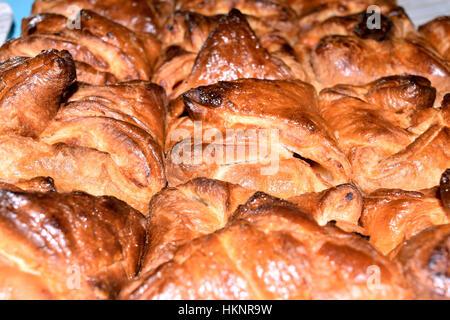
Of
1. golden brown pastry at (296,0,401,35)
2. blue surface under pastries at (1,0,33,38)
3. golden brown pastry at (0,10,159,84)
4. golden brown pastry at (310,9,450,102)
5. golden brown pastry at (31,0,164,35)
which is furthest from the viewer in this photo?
blue surface under pastries at (1,0,33,38)

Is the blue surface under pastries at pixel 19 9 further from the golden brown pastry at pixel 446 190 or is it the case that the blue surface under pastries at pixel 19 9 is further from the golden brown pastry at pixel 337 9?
the golden brown pastry at pixel 446 190

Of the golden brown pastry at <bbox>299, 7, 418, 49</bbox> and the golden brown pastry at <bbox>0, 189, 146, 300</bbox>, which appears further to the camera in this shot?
the golden brown pastry at <bbox>299, 7, 418, 49</bbox>

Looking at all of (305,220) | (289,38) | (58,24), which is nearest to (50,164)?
(305,220)

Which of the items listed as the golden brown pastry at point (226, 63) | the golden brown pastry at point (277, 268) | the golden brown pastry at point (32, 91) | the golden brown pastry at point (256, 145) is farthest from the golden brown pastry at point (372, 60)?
the golden brown pastry at point (32, 91)

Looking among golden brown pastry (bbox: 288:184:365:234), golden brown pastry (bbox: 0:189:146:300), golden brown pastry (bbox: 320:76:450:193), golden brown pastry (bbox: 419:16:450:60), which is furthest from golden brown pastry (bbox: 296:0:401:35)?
golden brown pastry (bbox: 0:189:146:300)

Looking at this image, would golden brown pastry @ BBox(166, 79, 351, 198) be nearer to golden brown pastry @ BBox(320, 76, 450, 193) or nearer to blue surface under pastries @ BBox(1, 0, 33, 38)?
golden brown pastry @ BBox(320, 76, 450, 193)
